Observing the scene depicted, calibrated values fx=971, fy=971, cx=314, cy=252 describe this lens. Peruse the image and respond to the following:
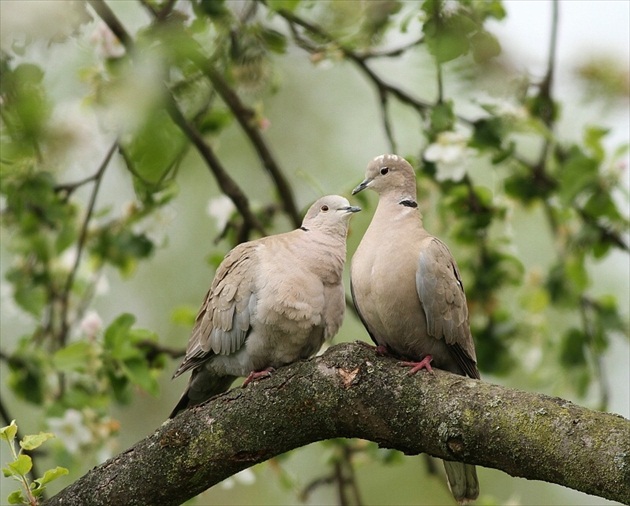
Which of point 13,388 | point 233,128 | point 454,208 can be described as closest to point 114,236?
point 13,388

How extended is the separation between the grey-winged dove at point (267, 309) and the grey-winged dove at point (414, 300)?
154mm

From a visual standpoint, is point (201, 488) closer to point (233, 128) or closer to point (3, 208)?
point (3, 208)

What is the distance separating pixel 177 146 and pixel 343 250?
1.98 m

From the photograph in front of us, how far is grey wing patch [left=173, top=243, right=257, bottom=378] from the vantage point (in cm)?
363

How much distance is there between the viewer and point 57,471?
2.82 metres

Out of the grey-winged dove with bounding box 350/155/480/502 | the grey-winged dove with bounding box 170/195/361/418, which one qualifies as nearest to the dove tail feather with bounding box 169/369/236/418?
the grey-winged dove with bounding box 170/195/361/418

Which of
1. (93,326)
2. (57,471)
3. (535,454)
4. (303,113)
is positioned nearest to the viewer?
(535,454)

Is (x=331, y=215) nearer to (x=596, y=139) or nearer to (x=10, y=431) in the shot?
(x=10, y=431)

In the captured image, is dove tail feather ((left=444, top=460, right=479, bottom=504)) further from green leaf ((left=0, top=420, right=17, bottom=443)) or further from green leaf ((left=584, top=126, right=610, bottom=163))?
green leaf ((left=584, top=126, right=610, bottom=163))

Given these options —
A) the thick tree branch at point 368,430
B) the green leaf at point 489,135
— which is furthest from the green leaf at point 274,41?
the thick tree branch at point 368,430

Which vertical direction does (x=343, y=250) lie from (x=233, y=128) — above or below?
above

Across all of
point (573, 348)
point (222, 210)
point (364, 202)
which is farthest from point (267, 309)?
point (573, 348)

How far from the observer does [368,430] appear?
2.83 metres

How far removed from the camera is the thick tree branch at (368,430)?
2.45m
